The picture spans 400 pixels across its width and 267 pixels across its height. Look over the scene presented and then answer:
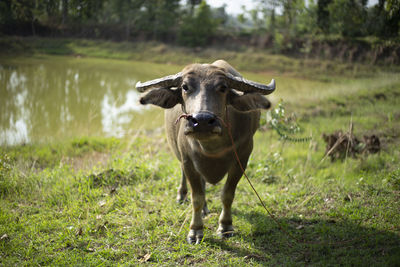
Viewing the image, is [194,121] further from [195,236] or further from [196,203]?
[195,236]

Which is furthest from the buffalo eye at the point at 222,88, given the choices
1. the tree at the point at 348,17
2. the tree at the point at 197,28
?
the tree at the point at 197,28

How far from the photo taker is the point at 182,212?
126 inches

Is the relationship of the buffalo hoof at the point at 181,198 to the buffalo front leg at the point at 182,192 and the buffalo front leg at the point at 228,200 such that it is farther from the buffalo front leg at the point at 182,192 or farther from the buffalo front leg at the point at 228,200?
the buffalo front leg at the point at 228,200

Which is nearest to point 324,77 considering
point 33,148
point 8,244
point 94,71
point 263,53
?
point 263,53

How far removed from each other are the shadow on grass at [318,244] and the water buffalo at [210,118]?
0.99ft

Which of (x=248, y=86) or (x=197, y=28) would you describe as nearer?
(x=248, y=86)

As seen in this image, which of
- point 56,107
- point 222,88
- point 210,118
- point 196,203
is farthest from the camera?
point 56,107

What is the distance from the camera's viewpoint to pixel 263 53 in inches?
933

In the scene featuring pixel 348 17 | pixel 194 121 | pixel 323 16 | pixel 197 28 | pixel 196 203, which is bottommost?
pixel 196 203

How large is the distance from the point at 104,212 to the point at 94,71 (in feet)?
35.6

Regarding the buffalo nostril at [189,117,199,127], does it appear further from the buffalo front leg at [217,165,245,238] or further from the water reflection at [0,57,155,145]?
the water reflection at [0,57,155,145]

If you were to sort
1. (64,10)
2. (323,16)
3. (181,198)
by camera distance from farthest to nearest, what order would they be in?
(323,16), (64,10), (181,198)

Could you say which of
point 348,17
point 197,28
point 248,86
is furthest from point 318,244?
point 197,28

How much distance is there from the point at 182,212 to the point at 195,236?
1.46ft
